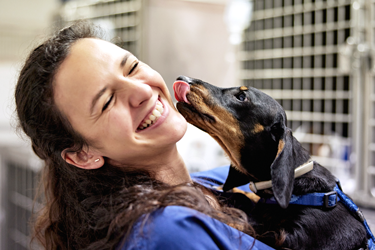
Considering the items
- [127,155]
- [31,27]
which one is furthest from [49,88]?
[31,27]

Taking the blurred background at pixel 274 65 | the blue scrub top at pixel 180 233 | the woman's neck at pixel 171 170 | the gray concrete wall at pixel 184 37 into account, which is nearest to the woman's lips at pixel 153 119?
the woman's neck at pixel 171 170

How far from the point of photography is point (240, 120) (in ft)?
3.46

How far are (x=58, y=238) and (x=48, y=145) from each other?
26 centimetres

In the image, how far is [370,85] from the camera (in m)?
1.78

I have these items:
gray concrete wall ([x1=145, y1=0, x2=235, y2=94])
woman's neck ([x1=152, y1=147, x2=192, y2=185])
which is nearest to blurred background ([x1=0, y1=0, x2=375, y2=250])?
gray concrete wall ([x1=145, y1=0, x2=235, y2=94])

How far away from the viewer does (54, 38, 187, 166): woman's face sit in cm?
80

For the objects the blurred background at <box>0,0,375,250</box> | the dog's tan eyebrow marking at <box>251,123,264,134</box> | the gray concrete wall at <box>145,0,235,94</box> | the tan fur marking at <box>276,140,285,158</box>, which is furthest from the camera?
the gray concrete wall at <box>145,0,235,94</box>

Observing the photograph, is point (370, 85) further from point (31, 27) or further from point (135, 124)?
point (31, 27)

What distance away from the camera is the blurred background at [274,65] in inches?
71.7

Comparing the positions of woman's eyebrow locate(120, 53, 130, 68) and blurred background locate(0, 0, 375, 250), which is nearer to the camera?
woman's eyebrow locate(120, 53, 130, 68)

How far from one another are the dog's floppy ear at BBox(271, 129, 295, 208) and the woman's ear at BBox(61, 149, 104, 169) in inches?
17.2

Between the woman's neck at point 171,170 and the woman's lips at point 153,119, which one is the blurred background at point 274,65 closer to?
the woman's neck at point 171,170

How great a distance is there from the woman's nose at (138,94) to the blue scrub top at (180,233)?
0.87 feet

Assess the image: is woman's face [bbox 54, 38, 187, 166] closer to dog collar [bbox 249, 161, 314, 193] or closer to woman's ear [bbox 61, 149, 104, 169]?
woman's ear [bbox 61, 149, 104, 169]
